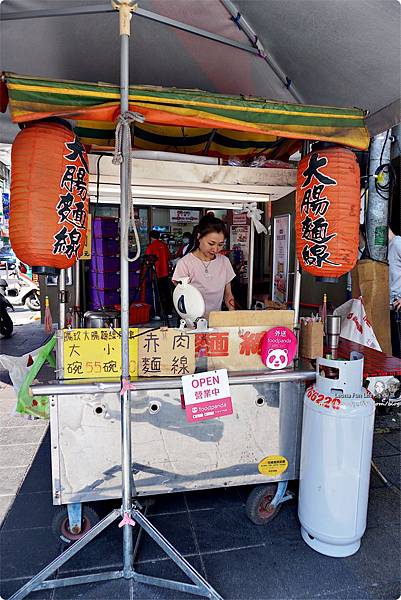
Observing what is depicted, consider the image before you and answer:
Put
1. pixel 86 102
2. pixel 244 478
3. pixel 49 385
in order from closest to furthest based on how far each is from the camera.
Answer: pixel 86 102, pixel 49 385, pixel 244 478

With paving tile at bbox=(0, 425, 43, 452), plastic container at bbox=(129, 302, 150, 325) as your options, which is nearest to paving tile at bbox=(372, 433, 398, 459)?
paving tile at bbox=(0, 425, 43, 452)

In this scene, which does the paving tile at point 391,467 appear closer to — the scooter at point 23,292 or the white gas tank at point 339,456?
the white gas tank at point 339,456

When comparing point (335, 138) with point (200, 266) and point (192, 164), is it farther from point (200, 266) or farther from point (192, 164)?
point (200, 266)

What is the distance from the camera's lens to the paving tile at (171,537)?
7.79ft

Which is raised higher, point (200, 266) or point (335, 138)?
point (335, 138)

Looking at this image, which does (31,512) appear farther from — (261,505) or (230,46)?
(230,46)

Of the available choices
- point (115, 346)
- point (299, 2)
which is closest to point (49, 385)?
point (115, 346)

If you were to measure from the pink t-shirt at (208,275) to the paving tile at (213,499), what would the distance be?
1300 mm

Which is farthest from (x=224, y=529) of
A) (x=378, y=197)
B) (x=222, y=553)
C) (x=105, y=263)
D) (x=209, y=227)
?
(x=105, y=263)

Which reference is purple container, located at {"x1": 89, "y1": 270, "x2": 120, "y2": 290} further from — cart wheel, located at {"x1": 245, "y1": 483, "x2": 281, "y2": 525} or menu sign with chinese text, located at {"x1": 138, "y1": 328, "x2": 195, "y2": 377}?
cart wheel, located at {"x1": 245, "y1": 483, "x2": 281, "y2": 525}

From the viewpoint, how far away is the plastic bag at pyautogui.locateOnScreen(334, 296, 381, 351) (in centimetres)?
373

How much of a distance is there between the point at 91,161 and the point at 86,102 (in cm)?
51

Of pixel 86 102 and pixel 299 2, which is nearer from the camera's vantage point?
pixel 86 102

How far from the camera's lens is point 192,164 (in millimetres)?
2475
